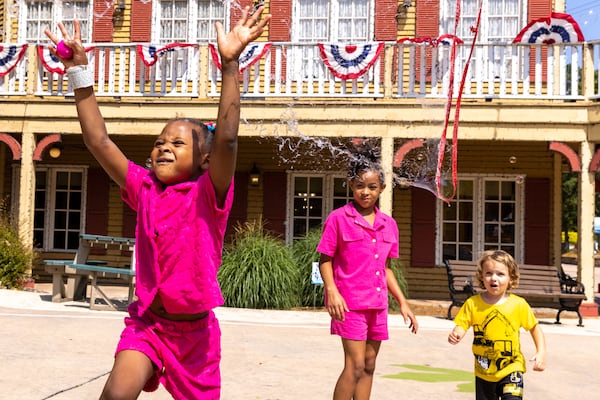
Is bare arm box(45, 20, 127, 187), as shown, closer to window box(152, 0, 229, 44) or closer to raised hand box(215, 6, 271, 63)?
raised hand box(215, 6, 271, 63)

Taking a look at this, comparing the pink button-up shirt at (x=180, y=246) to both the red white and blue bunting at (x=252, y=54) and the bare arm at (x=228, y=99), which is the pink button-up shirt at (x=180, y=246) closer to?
the bare arm at (x=228, y=99)

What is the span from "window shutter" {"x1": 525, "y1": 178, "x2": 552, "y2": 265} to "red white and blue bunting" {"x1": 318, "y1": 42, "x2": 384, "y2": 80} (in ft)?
15.6

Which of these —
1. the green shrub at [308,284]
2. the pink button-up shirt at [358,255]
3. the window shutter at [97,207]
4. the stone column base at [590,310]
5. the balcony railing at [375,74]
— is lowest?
the stone column base at [590,310]

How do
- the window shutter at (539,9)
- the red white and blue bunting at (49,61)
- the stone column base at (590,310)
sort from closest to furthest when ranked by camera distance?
1. the stone column base at (590,310)
2. the red white and blue bunting at (49,61)
3. the window shutter at (539,9)

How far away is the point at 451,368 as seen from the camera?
6.57 meters

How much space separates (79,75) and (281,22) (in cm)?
1225

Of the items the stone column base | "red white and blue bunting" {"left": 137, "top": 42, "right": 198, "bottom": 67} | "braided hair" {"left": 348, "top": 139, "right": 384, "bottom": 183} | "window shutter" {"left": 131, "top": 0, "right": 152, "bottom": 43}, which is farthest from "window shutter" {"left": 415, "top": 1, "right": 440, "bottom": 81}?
"braided hair" {"left": 348, "top": 139, "right": 384, "bottom": 183}

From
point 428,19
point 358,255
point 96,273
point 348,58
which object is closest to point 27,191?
point 96,273

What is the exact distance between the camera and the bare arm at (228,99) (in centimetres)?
262

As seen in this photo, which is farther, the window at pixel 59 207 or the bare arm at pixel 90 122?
the window at pixel 59 207

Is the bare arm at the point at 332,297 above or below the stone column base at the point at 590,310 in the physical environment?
above

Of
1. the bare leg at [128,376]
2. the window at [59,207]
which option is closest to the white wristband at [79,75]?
the bare leg at [128,376]

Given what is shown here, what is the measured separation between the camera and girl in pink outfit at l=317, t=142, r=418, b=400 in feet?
13.5

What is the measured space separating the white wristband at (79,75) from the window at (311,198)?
12040mm
